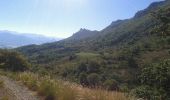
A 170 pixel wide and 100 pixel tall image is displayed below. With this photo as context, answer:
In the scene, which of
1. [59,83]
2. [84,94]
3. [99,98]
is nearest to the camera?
[99,98]

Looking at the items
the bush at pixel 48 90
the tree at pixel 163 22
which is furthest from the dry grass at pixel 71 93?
the tree at pixel 163 22

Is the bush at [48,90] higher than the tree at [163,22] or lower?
lower

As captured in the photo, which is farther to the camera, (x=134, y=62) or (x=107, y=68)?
(x=107, y=68)

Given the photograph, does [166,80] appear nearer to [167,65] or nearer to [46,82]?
[167,65]

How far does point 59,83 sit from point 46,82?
3.12 feet

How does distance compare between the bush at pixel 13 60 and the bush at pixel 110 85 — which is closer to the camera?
the bush at pixel 110 85

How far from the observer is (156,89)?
36.7ft

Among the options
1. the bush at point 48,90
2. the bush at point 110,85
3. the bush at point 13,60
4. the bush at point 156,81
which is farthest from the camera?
the bush at point 13,60

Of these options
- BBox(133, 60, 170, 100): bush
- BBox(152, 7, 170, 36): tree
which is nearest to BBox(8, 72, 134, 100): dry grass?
BBox(133, 60, 170, 100): bush

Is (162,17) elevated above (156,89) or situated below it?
above

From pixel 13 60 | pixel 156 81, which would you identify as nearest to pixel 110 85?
pixel 156 81

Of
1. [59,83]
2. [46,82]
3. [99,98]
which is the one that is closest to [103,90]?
[99,98]

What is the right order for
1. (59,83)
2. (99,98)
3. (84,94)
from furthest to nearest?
(59,83) < (84,94) < (99,98)

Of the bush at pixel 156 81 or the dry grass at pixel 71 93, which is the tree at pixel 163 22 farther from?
the dry grass at pixel 71 93
